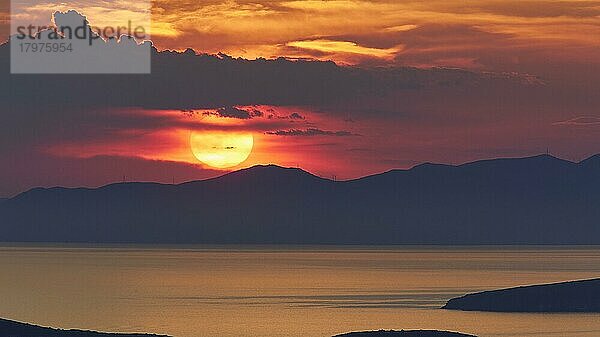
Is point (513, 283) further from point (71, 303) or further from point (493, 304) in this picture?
point (71, 303)

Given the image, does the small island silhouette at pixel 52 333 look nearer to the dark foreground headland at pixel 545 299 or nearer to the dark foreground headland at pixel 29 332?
the dark foreground headland at pixel 29 332

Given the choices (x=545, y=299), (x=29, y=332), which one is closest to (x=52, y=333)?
(x=29, y=332)

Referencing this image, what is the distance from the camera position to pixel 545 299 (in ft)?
444

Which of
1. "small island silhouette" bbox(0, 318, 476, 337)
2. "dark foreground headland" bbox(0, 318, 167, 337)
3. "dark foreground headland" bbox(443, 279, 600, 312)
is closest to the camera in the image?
"dark foreground headland" bbox(0, 318, 167, 337)

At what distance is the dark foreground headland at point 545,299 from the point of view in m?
133

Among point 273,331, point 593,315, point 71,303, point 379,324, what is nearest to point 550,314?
point 593,315

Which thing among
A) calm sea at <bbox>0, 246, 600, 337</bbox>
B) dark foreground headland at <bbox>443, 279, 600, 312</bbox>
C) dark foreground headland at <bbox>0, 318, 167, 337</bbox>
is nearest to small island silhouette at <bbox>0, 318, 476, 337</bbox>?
dark foreground headland at <bbox>0, 318, 167, 337</bbox>

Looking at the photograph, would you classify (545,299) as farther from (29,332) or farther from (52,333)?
(29,332)

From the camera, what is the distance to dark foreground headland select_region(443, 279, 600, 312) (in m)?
133

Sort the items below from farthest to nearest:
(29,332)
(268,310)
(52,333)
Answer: (268,310)
(52,333)
(29,332)

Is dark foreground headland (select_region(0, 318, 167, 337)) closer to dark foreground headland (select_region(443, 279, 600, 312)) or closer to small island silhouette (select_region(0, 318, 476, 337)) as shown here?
small island silhouette (select_region(0, 318, 476, 337))

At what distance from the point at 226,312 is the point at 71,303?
76.4ft

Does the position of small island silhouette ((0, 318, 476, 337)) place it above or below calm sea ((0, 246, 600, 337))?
above

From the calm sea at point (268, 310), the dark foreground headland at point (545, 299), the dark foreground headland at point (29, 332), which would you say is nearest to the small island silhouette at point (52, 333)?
the dark foreground headland at point (29, 332)
